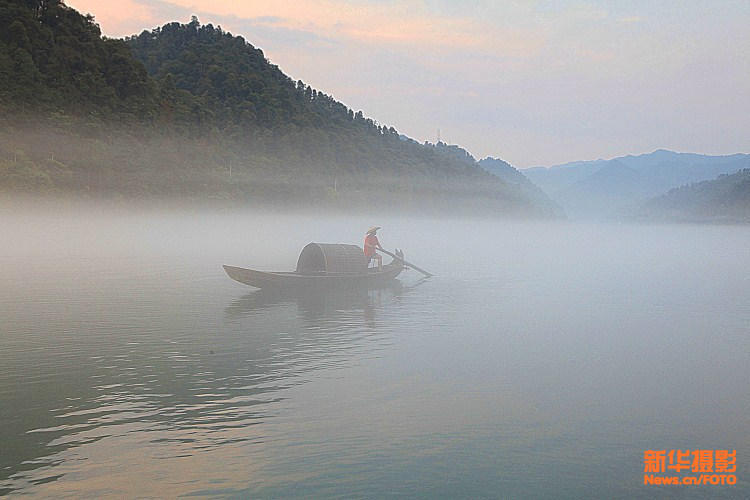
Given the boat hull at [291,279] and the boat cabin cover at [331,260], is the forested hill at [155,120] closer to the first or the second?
the boat cabin cover at [331,260]

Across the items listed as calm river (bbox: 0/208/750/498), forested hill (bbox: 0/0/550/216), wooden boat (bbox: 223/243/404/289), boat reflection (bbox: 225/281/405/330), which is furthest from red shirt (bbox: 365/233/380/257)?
forested hill (bbox: 0/0/550/216)

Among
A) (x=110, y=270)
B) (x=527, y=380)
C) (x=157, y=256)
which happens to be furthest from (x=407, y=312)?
(x=157, y=256)

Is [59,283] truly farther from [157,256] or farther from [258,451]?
[258,451]

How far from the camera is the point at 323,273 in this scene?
37.1 m

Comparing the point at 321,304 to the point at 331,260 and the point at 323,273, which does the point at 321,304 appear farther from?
the point at 331,260

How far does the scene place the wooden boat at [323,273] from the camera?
115 feet

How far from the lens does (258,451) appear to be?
42.5 feet

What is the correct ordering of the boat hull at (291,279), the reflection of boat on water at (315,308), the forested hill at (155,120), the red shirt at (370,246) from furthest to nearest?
the forested hill at (155,120) < the red shirt at (370,246) < the boat hull at (291,279) < the reflection of boat on water at (315,308)

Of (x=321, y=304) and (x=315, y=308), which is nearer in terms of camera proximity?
(x=315, y=308)

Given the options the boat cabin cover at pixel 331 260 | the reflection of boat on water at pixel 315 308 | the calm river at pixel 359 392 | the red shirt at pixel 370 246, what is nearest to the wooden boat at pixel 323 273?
the boat cabin cover at pixel 331 260

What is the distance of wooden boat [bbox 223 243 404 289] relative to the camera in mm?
34969

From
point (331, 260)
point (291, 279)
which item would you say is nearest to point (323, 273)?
point (331, 260)

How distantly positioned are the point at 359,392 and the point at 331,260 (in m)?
20.1

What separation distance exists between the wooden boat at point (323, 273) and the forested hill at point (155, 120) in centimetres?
9134
